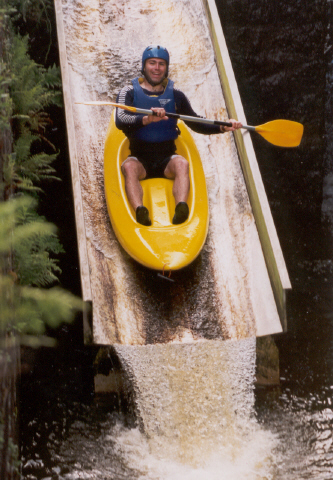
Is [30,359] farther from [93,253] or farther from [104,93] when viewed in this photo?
[104,93]

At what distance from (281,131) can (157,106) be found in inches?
37.7

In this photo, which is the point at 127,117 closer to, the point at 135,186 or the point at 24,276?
the point at 135,186

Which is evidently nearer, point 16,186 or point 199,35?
point 16,186

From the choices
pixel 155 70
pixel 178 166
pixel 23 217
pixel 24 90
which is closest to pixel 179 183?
pixel 178 166

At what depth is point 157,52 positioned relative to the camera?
3461mm

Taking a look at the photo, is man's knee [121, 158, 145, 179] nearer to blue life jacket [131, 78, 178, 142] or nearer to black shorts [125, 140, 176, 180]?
black shorts [125, 140, 176, 180]

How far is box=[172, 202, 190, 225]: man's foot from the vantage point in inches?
126

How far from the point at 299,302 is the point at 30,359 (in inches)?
89.9

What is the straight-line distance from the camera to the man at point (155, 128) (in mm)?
3389

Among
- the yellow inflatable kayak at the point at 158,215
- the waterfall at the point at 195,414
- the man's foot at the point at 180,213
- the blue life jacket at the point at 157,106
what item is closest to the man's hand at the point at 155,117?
the blue life jacket at the point at 157,106

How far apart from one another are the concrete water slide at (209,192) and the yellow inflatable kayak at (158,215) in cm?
16

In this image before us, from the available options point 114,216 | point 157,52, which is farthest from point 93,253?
point 157,52

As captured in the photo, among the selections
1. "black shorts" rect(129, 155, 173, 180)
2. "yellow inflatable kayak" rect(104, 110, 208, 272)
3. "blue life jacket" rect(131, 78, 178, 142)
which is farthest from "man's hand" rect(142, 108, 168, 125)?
"yellow inflatable kayak" rect(104, 110, 208, 272)

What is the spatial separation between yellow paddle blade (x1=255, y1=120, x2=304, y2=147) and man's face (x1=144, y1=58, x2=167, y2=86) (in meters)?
0.82
